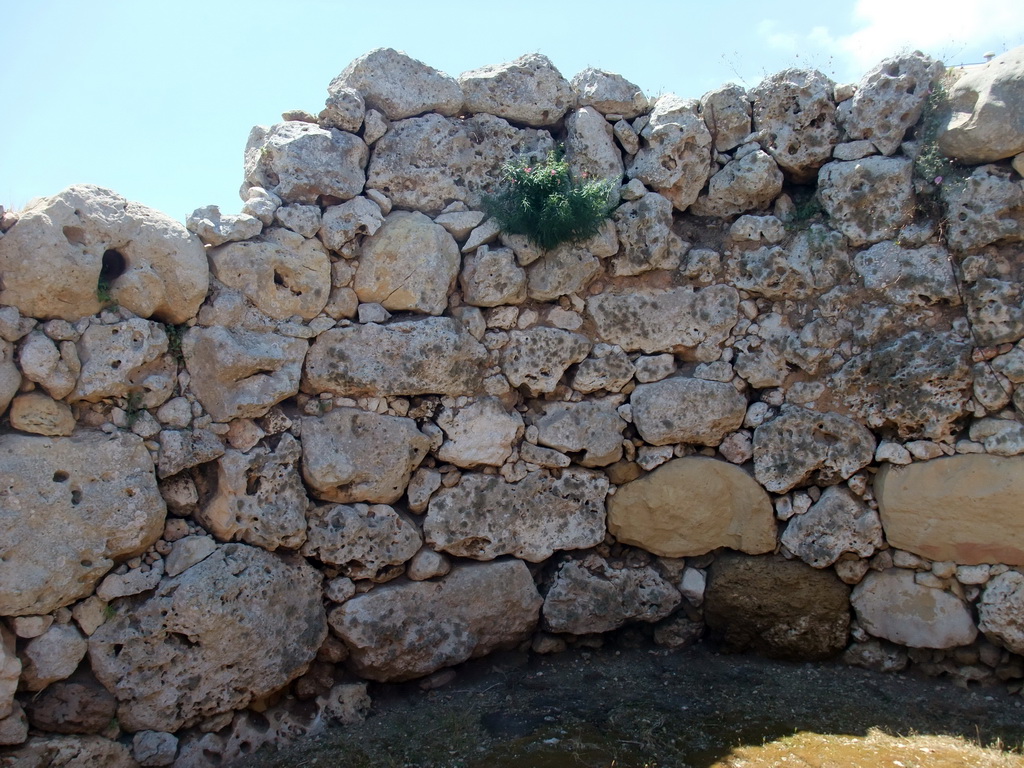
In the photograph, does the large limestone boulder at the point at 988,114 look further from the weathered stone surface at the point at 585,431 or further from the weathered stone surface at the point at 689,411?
the weathered stone surface at the point at 585,431

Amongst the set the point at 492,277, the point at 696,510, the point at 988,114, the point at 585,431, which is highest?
the point at 988,114

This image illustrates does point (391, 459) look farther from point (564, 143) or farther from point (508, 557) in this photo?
point (564, 143)

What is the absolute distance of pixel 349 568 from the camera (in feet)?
18.8

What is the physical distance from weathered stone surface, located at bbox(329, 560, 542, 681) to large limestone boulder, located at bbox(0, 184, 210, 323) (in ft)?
7.74

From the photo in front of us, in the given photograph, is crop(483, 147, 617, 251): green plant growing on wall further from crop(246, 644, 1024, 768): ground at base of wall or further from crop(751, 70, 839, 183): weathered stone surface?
crop(246, 644, 1024, 768): ground at base of wall

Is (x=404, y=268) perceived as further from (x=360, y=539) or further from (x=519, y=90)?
(x=360, y=539)

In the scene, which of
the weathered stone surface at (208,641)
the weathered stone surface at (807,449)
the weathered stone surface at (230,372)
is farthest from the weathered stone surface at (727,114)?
the weathered stone surface at (208,641)

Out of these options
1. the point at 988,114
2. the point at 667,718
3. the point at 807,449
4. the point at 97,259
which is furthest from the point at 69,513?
the point at 988,114

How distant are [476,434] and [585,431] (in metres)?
0.83

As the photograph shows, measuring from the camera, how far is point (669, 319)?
638 centimetres

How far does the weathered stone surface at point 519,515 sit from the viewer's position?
236 inches

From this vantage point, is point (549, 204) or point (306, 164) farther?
point (549, 204)

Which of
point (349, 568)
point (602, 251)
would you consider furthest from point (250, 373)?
point (602, 251)

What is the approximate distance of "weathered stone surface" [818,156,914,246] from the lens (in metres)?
6.10
